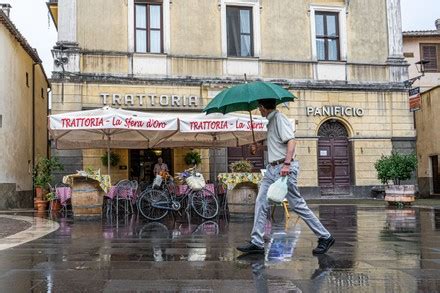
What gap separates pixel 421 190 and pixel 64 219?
1926cm

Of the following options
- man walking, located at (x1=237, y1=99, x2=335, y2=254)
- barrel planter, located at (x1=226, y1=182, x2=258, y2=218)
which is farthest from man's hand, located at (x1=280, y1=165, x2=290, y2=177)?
barrel planter, located at (x1=226, y1=182, x2=258, y2=218)

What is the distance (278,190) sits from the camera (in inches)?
257

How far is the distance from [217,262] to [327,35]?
17.7 metres

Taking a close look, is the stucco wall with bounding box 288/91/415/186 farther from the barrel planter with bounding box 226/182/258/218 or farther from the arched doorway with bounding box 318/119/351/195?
the barrel planter with bounding box 226/182/258/218

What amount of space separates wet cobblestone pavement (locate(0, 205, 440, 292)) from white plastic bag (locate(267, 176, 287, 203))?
2.33 feet

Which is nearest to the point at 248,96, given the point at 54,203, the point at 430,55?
the point at 54,203

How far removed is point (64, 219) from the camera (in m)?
13.5

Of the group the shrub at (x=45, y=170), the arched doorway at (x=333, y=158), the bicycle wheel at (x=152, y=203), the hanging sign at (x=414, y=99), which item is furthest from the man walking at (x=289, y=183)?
the hanging sign at (x=414, y=99)

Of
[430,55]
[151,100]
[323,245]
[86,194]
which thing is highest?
[430,55]

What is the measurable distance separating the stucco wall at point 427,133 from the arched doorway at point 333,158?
655 cm

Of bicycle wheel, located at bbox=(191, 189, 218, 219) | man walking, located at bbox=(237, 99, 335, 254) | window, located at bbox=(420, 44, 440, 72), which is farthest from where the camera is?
window, located at bbox=(420, 44, 440, 72)

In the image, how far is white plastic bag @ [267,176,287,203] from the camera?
6.48 meters

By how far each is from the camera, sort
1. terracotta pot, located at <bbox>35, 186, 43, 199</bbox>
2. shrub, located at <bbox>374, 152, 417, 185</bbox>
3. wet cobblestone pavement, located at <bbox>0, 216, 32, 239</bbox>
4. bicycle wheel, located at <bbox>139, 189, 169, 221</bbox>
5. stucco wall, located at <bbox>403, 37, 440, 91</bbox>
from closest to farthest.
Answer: wet cobblestone pavement, located at <bbox>0, 216, 32, 239</bbox> → bicycle wheel, located at <bbox>139, 189, 169, 221</bbox> → terracotta pot, located at <bbox>35, 186, 43, 199</bbox> → shrub, located at <bbox>374, 152, 417, 185</bbox> → stucco wall, located at <bbox>403, 37, 440, 91</bbox>

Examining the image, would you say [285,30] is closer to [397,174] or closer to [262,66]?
[262,66]
